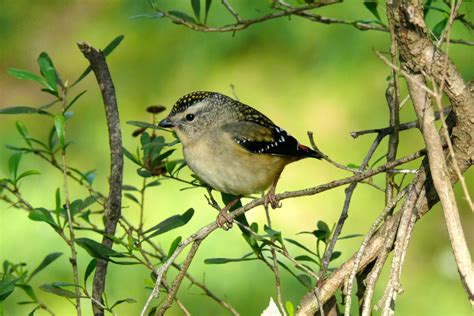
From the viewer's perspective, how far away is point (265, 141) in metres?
4.09

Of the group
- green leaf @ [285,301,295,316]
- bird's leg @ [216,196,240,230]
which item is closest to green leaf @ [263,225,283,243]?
green leaf @ [285,301,295,316]

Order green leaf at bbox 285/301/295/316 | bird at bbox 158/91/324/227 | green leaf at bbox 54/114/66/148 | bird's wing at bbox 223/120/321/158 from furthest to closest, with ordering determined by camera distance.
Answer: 1. bird's wing at bbox 223/120/321/158
2. bird at bbox 158/91/324/227
3. green leaf at bbox 54/114/66/148
4. green leaf at bbox 285/301/295/316

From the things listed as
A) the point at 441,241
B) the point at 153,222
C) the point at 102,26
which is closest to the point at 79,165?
the point at 153,222

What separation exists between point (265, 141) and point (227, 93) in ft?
9.09

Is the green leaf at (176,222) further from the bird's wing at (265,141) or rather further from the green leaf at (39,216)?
the bird's wing at (265,141)

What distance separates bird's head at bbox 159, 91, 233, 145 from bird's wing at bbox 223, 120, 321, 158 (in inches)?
3.6

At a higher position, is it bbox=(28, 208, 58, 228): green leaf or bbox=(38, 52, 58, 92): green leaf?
bbox=(38, 52, 58, 92): green leaf

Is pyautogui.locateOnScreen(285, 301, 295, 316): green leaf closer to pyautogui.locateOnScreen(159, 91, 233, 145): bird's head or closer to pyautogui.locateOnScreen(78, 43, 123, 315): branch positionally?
pyautogui.locateOnScreen(78, 43, 123, 315): branch

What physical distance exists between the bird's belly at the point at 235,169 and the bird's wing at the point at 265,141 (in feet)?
0.13

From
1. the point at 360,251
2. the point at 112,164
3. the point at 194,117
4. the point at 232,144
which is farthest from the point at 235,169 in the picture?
the point at 360,251

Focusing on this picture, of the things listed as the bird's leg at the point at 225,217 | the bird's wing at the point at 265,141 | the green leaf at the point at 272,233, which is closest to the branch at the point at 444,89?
the green leaf at the point at 272,233

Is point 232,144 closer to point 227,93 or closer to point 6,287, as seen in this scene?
point 6,287

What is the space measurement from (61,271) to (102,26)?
2.85 meters

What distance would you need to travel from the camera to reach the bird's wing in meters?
4.05
